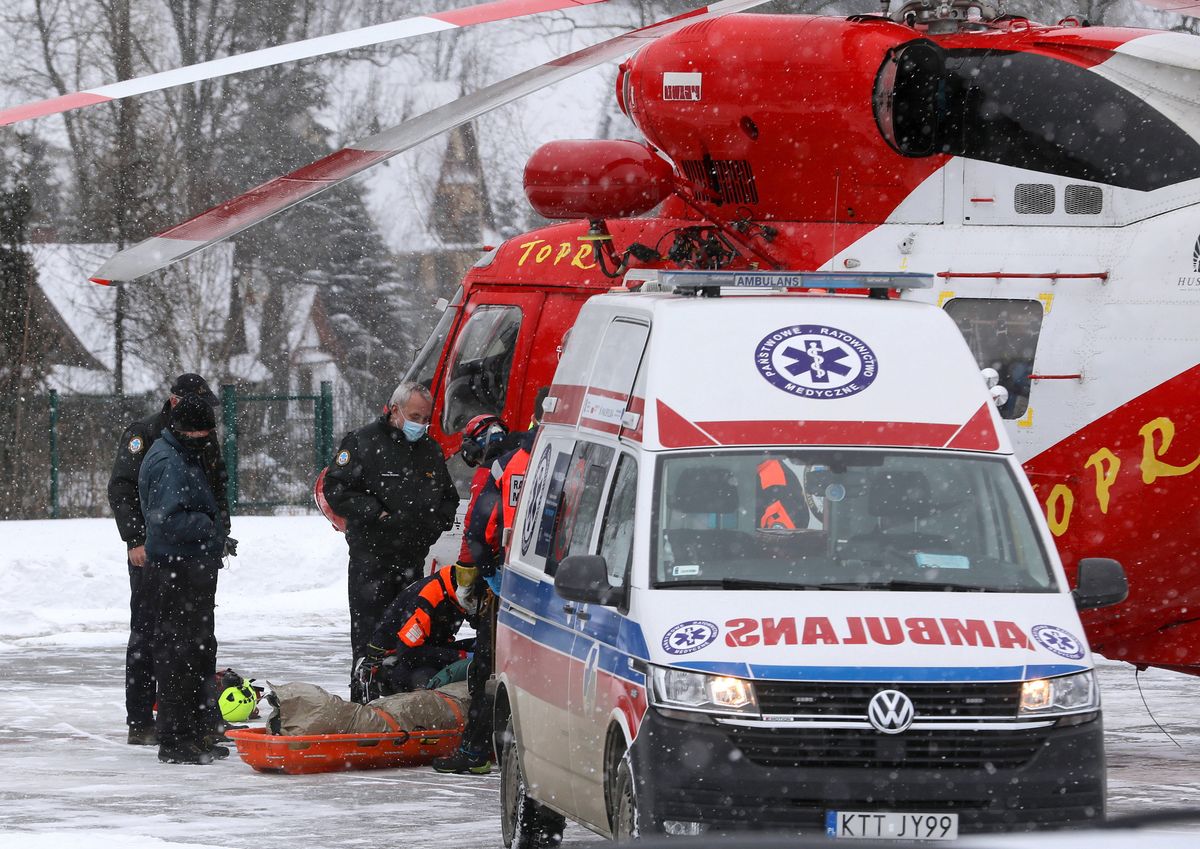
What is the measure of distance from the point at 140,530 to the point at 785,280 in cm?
481

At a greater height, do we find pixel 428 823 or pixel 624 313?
pixel 624 313

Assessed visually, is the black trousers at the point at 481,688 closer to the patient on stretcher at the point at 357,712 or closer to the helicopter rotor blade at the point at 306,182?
the patient on stretcher at the point at 357,712

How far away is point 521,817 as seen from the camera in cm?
778

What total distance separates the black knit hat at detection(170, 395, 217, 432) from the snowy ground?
1.73m

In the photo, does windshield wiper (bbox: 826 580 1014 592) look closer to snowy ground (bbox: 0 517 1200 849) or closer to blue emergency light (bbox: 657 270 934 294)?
snowy ground (bbox: 0 517 1200 849)

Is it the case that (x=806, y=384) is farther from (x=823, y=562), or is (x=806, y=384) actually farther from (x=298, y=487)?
(x=298, y=487)

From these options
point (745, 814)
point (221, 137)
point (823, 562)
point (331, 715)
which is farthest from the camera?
point (221, 137)

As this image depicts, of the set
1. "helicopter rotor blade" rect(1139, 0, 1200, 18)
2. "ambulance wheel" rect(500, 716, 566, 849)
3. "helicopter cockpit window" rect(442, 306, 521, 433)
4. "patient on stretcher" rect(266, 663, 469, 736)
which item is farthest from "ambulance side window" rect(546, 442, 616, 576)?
"helicopter cockpit window" rect(442, 306, 521, 433)

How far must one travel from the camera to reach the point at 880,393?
23.2 feet

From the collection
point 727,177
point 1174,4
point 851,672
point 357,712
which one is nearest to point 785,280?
point 851,672

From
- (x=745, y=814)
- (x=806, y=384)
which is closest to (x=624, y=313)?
(x=806, y=384)

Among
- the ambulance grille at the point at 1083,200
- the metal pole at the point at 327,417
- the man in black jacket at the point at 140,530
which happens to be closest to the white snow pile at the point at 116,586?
the man in black jacket at the point at 140,530

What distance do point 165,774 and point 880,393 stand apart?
15.1 ft

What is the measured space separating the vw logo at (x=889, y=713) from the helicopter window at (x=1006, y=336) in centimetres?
384
